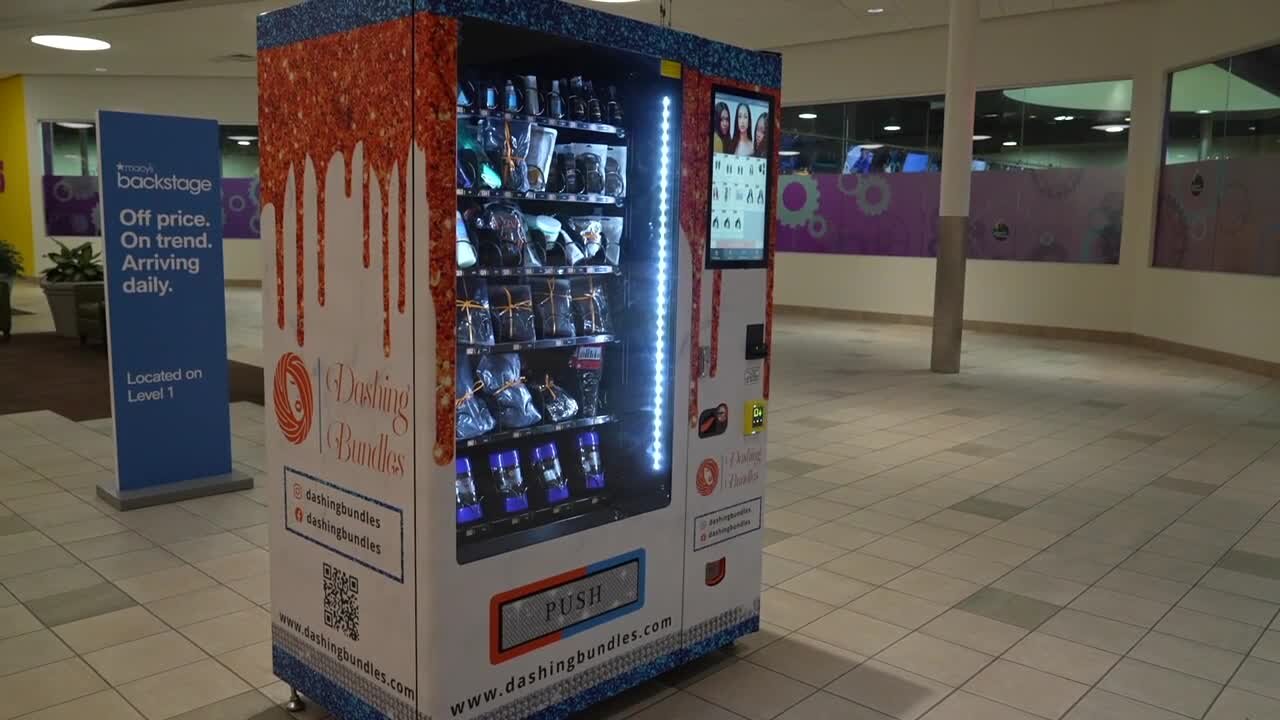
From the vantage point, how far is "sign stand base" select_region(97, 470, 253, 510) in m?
5.04

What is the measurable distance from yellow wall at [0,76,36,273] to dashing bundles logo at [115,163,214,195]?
17145 millimetres

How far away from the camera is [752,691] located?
3.23m

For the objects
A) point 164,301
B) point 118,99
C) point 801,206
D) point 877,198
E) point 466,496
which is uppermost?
point 118,99

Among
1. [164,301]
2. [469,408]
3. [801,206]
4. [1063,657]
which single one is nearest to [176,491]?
[164,301]

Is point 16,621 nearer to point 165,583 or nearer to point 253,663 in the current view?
point 165,583

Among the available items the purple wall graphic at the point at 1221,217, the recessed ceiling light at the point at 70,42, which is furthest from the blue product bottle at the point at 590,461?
the recessed ceiling light at the point at 70,42

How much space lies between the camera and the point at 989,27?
1294cm

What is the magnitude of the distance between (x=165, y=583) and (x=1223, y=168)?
10936 millimetres

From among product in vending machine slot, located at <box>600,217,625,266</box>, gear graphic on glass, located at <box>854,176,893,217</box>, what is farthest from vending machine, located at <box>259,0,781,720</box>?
gear graphic on glass, located at <box>854,176,893,217</box>

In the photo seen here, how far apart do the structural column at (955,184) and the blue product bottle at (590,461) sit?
702 cm

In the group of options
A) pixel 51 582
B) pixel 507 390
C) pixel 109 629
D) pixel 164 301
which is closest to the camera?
pixel 507 390

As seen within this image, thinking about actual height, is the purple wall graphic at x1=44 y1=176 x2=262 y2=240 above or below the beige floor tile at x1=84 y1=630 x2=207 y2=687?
above

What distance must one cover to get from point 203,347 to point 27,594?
1.72m

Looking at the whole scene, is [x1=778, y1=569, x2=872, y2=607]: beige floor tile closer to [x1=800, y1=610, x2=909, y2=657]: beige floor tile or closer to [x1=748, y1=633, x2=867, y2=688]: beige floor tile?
[x1=800, y1=610, x2=909, y2=657]: beige floor tile
